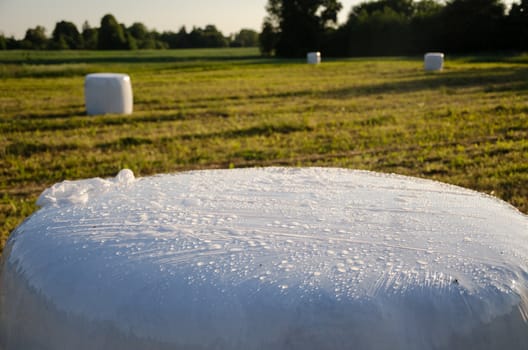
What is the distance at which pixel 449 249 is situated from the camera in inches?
67.6

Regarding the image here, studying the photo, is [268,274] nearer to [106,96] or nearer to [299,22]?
[106,96]

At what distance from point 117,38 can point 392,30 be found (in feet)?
86.2

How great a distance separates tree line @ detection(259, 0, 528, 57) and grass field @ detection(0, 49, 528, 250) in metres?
24.9

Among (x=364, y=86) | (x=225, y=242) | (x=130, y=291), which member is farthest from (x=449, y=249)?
(x=364, y=86)

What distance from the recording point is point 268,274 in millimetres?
1549

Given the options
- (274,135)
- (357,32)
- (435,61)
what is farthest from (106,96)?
(357,32)

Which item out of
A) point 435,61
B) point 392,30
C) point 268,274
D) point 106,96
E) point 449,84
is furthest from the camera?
point 392,30

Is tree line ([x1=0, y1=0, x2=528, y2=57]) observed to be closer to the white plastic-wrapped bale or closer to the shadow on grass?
the shadow on grass

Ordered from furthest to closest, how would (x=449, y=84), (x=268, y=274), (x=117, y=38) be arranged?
1. (x=117, y=38)
2. (x=449, y=84)
3. (x=268, y=274)

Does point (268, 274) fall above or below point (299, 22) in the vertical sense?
below

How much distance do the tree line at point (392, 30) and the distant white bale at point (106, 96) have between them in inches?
1181

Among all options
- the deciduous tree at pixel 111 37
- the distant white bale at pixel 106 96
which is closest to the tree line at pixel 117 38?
the deciduous tree at pixel 111 37

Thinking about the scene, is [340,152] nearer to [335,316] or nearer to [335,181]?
[335,181]

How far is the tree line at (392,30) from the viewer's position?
1436 inches
